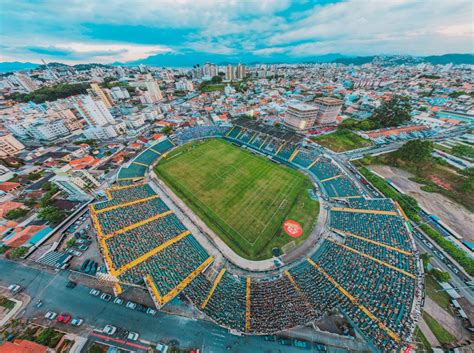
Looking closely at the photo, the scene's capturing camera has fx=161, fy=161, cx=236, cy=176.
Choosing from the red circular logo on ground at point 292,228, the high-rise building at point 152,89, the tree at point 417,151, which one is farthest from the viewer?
the high-rise building at point 152,89

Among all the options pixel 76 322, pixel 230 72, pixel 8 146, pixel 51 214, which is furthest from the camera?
pixel 230 72

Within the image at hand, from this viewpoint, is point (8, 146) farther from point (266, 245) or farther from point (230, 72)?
point (230, 72)

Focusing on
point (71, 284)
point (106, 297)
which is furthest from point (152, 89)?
point (106, 297)

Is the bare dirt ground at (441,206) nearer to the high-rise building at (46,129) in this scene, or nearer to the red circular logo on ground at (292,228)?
the red circular logo on ground at (292,228)

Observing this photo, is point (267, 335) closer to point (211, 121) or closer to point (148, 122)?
point (211, 121)

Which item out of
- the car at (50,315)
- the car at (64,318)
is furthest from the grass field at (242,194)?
the car at (50,315)

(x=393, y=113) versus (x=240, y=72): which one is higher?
(x=393, y=113)

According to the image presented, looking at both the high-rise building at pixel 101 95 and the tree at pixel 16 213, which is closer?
Answer: the tree at pixel 16 213

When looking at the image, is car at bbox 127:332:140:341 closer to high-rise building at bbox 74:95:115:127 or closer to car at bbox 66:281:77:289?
car at bbox 66:281:77:289
